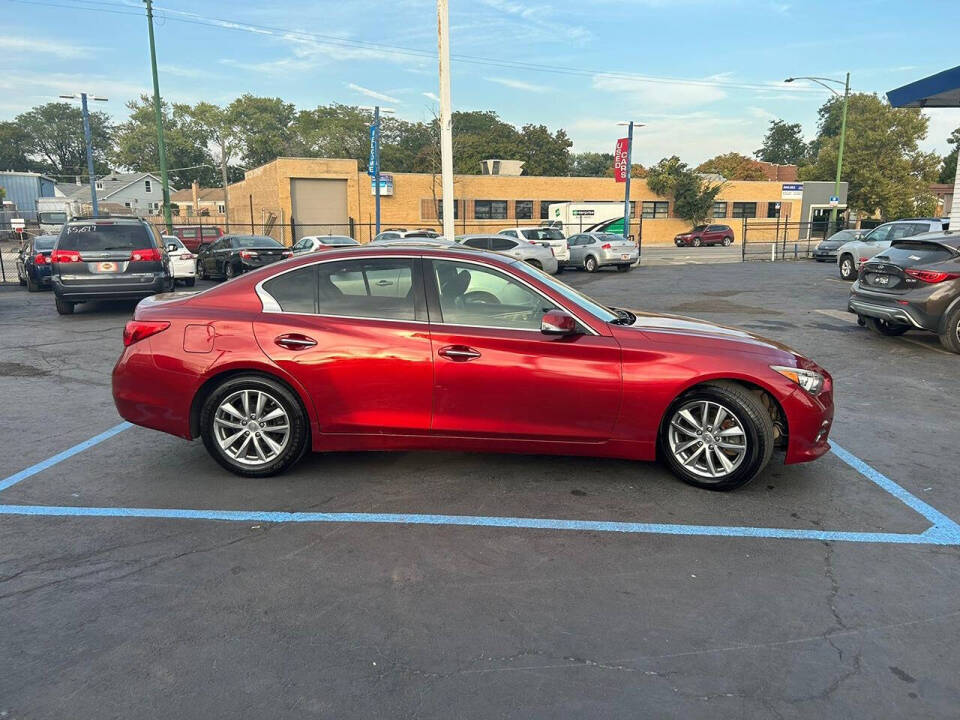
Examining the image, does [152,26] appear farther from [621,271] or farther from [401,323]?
[401,323]

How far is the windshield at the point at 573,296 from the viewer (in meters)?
4.67

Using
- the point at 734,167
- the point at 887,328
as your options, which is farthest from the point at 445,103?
the point at 734,167

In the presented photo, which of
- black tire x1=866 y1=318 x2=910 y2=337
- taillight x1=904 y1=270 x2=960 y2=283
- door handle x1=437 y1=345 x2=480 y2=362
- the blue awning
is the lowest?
Answer: black tire x1=866 y1=318 x2=910 y2=337

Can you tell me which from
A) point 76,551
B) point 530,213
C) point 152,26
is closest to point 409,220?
point 530,213

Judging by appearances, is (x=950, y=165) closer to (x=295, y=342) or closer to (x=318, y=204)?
(x=318, y=204)

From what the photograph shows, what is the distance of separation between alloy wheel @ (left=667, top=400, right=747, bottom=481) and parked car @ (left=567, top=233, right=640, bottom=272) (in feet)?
69.3

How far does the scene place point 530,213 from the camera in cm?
5247

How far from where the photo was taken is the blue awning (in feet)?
49.2

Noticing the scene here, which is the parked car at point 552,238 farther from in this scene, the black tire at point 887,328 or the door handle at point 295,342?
the door handle at point 295,342

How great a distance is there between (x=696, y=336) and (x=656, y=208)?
55594mm

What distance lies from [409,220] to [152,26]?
23.1 meters

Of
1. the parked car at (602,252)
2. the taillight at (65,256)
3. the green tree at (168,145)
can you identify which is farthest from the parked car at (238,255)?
the green tree at (168,145)

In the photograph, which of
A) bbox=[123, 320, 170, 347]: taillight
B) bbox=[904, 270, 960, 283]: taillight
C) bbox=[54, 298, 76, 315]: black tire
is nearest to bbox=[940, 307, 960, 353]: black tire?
bbox=[904, 270, 960, 283]: taillight

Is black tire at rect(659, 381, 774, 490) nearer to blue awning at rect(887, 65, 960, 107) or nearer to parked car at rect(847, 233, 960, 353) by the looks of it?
parked car at rect(847, 233, 960, 353)
